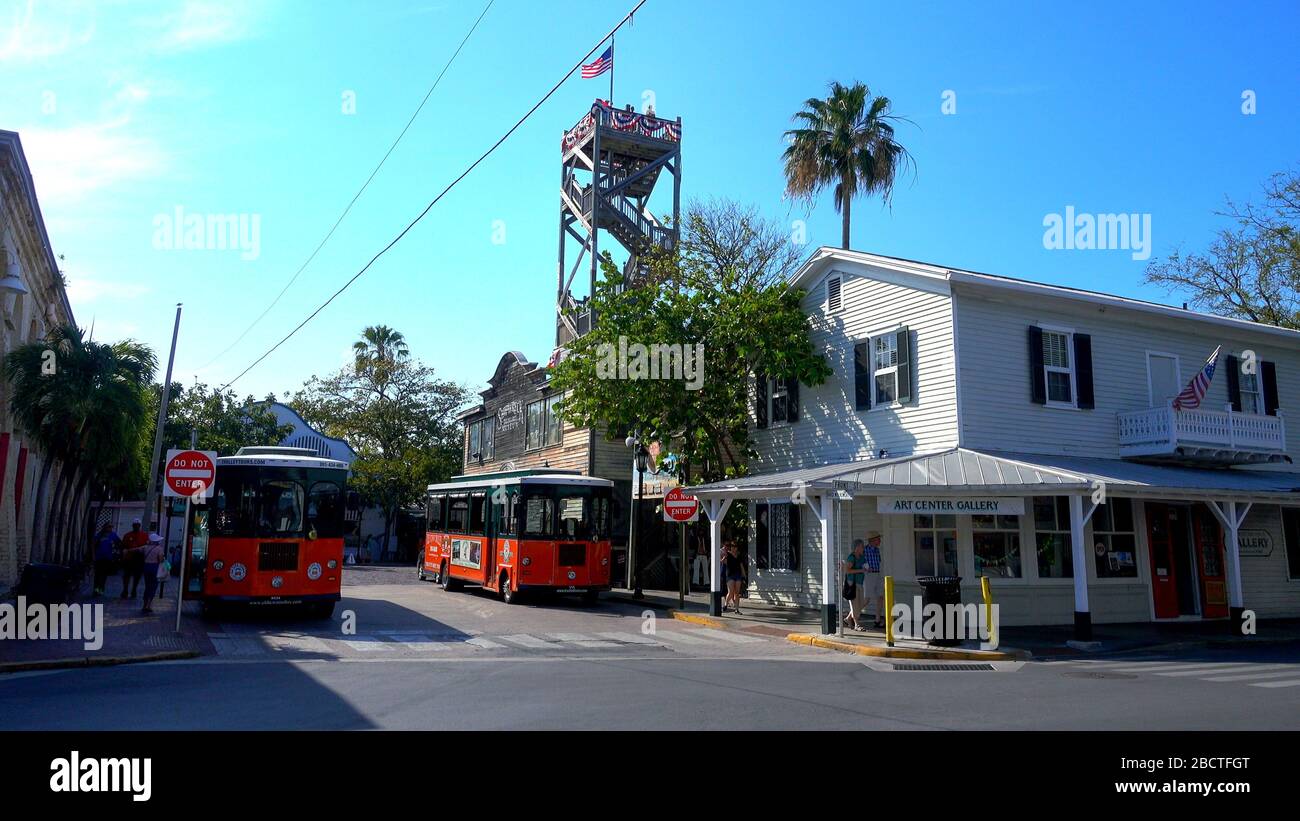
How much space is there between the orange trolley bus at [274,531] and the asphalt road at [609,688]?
74cm

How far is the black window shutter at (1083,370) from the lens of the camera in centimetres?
1983

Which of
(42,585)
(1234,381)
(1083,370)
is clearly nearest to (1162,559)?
(1083,370)

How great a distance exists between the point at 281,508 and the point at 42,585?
13.0 feet

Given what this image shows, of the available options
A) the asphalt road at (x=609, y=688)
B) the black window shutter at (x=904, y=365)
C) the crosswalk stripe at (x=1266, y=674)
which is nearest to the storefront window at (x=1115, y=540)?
the asphalt road at (x=609, y=688)

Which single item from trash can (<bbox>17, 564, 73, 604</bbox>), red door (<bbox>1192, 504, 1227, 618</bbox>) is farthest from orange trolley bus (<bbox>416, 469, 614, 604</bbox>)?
red door (<bbox>1192, 504, 1227, 618</bbox>)

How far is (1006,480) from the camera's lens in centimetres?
1608

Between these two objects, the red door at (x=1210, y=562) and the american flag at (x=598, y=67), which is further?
the american flag at (x=598, y=67)

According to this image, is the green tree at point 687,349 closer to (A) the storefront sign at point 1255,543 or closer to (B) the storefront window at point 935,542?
(B) the storefront window at point 935,542

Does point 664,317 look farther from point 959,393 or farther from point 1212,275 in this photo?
point 1212,275

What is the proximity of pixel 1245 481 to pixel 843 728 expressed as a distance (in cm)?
1599

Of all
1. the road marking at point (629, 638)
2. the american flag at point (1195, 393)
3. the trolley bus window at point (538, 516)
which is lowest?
the road marking at point (629, 638)

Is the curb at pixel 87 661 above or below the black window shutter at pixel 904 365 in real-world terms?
below
